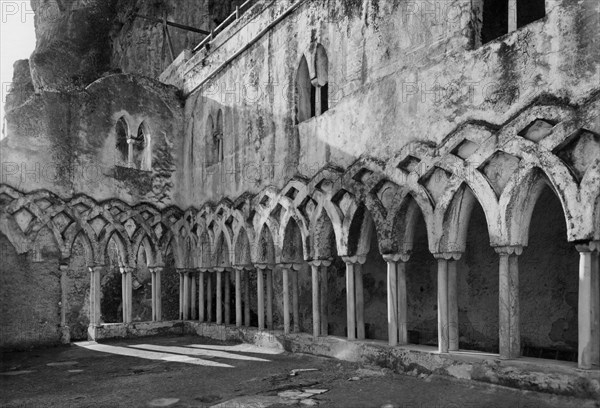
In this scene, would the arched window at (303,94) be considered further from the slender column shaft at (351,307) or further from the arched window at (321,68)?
the slender column shaft at (351,307)

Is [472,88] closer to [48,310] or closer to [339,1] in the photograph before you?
[339,1]

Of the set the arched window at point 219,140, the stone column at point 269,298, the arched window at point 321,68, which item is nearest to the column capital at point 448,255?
the arched window at point 321,68

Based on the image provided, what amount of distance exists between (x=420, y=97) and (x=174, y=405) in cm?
517

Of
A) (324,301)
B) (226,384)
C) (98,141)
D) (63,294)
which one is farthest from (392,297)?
(98,141)

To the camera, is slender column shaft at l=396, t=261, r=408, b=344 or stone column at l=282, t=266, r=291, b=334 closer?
slender column shaft at l=396, t=261, r=408, b=344

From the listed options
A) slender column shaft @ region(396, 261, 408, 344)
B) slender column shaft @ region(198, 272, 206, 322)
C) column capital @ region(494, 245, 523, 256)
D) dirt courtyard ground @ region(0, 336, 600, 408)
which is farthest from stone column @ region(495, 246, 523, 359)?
slender column shaft @ region(198, 272, 206, 322)

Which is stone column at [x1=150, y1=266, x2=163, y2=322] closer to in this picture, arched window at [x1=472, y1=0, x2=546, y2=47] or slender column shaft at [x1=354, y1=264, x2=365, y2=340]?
slender column shaft at [x1=354, y1=264, x2=365, y2=340]

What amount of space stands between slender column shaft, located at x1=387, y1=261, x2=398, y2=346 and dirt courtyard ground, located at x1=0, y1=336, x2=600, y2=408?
519mm

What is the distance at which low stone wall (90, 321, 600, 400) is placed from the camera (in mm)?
5531

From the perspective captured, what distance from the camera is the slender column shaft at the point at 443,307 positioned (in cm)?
709

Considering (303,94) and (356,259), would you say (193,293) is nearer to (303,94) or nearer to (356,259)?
(303,94)

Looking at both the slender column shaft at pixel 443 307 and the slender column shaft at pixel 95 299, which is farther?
the slender column shaft at pixel 95 299

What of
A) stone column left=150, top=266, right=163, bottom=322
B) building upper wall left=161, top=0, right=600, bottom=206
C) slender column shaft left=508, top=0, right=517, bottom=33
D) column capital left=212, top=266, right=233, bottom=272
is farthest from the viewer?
Answer: stone column left=150, top=266, right=163, bottom=322

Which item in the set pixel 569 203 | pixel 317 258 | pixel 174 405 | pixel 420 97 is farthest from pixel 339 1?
pixel 174 405
